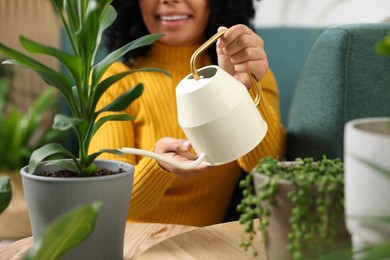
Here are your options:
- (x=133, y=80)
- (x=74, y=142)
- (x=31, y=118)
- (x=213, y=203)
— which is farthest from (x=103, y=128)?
(x=31, y=118)

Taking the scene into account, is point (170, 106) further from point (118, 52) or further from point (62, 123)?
point (62, 123)


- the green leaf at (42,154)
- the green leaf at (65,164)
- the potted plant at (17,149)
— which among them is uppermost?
the green leaf at (42,154)

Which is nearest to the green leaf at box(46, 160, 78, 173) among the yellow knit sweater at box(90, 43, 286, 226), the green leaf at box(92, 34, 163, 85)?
the green leaf at box(92, 34, 163, 85)

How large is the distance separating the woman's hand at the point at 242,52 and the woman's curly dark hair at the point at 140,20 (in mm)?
483

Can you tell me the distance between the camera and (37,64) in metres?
0.72

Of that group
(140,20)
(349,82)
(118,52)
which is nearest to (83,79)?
(118,52)

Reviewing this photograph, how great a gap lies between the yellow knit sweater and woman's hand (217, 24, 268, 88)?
321 mm

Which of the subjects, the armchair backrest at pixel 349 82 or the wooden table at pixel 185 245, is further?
the armchair backrest at pixel 349 82

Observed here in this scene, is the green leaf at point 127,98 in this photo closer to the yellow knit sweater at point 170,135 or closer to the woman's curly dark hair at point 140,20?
the yellow knit sweater at point 170,135

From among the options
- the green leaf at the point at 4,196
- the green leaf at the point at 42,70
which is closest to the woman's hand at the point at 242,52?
the green leaf at the point at 42,70

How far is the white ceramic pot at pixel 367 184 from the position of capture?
0.47 meters

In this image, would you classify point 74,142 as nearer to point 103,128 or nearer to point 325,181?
point 103,128

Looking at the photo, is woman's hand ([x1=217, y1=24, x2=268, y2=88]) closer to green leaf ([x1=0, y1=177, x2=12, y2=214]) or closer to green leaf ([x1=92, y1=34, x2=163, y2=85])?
green leaf ([x1=92, y1=34, x2=163, y2=85])

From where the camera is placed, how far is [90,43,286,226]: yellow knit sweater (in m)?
1.38
